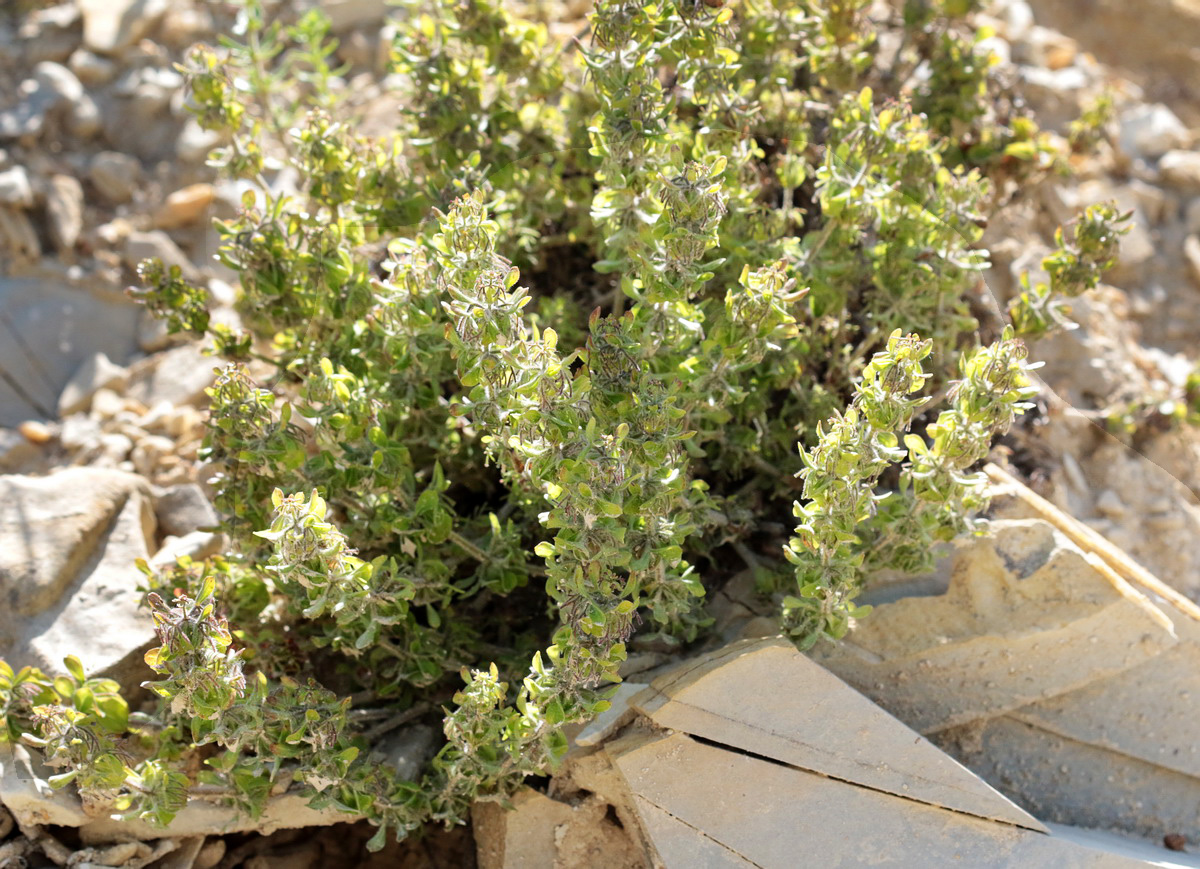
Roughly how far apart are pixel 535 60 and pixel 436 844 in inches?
93.3

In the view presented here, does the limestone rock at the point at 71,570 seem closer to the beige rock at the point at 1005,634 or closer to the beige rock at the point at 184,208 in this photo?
the beige rock at the point at 184,208

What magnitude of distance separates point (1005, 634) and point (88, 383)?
3461 mm

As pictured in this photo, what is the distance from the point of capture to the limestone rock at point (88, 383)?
4.39 m

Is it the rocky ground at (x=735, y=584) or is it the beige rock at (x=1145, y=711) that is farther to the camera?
the beige rock at (x=1145, y=711)

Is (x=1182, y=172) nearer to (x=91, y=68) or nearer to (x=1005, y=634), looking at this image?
(x=1005, y=634)

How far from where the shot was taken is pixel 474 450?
10.4 ft

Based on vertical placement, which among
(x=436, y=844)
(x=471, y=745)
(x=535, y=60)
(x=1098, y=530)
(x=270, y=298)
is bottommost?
(x=436, y=844)

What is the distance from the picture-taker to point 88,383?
4.42 meters

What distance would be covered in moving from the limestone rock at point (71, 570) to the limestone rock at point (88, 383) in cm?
94

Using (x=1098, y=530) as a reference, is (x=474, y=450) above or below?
above

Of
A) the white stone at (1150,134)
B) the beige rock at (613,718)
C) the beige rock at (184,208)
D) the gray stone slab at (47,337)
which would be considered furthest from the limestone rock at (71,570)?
the white stone at (1150,134)

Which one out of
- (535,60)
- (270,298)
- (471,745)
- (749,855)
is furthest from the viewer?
(535,60)

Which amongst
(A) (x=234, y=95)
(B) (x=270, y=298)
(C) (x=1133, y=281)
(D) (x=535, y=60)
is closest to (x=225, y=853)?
(B) (x=270, y=298)

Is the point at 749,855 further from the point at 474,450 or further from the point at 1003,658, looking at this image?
the point at 474,450
